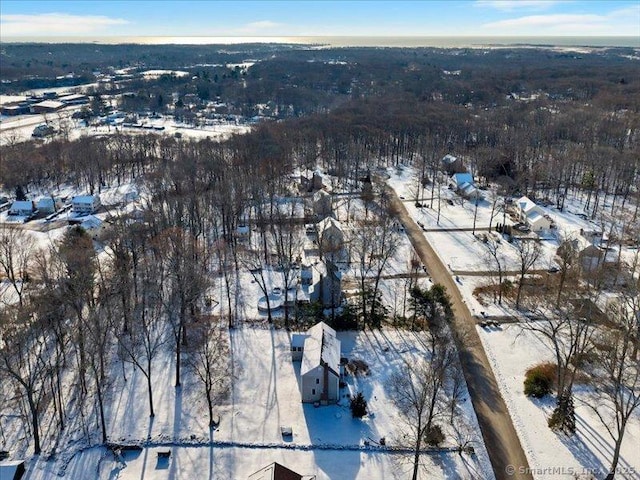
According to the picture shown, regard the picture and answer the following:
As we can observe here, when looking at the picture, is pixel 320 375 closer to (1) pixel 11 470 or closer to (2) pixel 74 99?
(1) pixel 11 470

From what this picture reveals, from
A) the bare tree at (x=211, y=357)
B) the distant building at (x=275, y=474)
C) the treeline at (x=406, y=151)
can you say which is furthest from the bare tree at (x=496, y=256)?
the distant building at (x=275, y=474)

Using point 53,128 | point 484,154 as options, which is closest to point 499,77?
point 484,154

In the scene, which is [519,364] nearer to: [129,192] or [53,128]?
[129,192]

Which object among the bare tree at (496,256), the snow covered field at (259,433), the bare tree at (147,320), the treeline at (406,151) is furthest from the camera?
the treeline at (406,151)

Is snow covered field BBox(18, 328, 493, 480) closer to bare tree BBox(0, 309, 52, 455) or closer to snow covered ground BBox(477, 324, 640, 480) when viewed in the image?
snow covered ground BBox(477, 324, 640, 480)

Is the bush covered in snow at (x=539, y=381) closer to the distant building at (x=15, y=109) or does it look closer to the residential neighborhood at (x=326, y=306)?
the residential neighborhood at (x=326, y=306)
